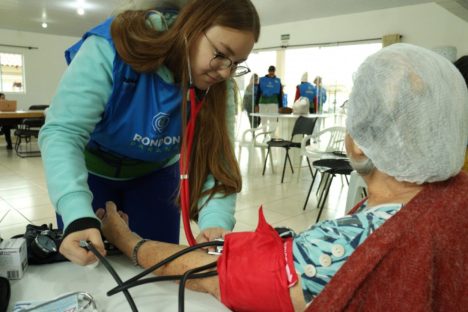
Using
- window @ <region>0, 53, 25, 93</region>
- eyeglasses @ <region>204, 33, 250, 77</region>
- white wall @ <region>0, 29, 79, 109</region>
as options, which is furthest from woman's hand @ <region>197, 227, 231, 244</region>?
window @ <region>0, 53, 25, 93</region>

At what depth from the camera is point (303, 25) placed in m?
8.38

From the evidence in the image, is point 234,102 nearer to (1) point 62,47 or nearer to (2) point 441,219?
(2) point 441,219

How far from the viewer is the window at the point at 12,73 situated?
9.47 m

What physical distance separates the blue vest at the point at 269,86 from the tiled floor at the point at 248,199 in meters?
2.67

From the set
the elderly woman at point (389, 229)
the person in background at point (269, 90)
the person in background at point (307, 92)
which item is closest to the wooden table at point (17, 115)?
the person in background at point (269, 90)

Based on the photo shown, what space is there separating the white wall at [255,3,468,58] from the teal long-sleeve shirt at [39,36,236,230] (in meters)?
6.28

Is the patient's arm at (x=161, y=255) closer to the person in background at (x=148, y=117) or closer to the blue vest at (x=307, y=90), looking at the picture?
the person in background at (x=148, y=117)

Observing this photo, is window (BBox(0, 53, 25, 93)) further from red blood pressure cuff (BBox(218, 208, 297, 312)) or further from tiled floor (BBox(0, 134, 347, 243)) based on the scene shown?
red blood pressure cuff (BBox(218, 208, 297, 312))

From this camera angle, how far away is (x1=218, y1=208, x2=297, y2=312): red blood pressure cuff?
570 millimetres

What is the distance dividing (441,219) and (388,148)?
0.40ft

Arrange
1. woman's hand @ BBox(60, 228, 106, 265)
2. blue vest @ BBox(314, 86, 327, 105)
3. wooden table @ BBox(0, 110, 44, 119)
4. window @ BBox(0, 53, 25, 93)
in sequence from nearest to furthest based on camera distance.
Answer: woman's hand @ BBox(60, 228, 106, 265) < wooden table @ BBox(0, 110, 44, 119) < blue vest @ BBox(314, 86, 327, 105) < window @ BBox(0, 53, 25, 93)

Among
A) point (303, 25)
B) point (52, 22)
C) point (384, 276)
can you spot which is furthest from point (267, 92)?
point (384, 276)

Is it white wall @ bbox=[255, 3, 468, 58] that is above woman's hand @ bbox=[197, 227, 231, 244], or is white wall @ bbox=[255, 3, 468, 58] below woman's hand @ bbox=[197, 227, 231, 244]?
above

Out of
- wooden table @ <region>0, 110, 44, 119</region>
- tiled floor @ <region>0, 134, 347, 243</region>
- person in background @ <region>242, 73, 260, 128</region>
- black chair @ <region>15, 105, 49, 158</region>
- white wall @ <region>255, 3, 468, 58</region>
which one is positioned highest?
white wall @ <region>255, 3, 468, 58</region>
